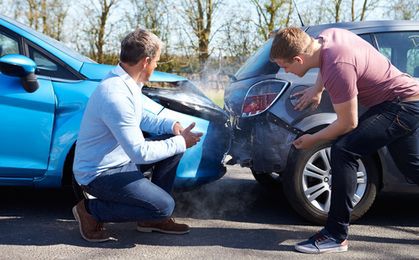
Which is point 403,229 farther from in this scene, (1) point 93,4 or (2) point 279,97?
(1) point 93,4

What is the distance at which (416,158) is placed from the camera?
9.39ft

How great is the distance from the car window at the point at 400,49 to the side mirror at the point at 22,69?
92.5 inches

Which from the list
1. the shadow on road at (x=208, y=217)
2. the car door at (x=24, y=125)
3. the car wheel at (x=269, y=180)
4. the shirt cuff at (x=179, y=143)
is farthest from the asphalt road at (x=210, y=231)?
the shirt cuff at (x=179, y=143)

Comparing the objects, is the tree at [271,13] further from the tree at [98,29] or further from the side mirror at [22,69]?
the side mirror at [22,69]

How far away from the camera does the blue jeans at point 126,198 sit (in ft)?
9.30

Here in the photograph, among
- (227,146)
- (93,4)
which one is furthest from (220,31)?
(227,146)

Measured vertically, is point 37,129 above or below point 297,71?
below

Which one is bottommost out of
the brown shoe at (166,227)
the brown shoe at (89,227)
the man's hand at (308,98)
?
the brown shoe at (166,227)

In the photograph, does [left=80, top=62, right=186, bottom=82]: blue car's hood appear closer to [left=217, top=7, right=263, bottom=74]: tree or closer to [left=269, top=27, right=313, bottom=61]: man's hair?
[left=269, top=27, right=313, bottom=61]: man's hair

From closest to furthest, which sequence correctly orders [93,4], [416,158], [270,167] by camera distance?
1. [416,158]
2. [270,167]
3. [93,4]

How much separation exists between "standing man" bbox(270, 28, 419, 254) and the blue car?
790mm

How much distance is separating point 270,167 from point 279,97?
0.48 metres

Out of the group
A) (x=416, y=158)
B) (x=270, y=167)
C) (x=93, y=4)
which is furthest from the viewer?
(x=93, y=4)

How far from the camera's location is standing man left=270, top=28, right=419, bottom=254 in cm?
260
